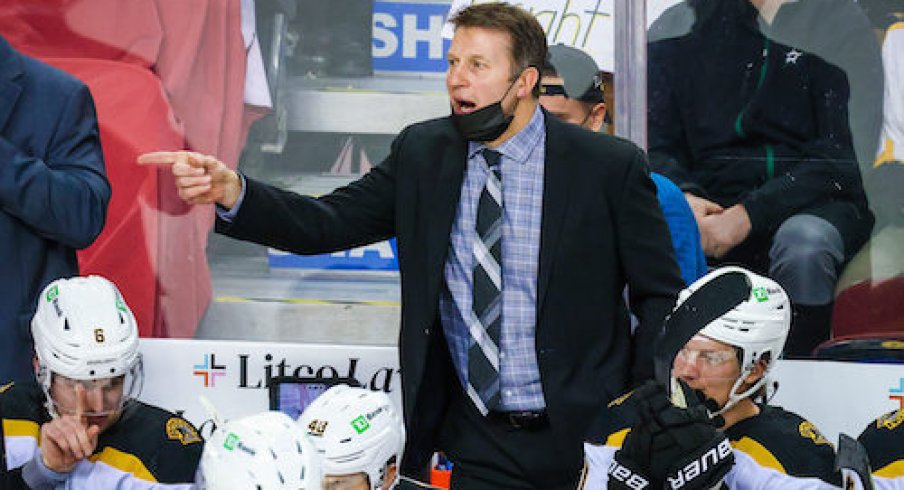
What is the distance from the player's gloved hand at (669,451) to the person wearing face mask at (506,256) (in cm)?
62

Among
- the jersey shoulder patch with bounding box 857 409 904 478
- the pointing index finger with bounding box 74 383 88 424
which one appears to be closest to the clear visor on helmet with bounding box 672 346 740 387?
the jersey shoulder patch with bounding box 857 409 904 478

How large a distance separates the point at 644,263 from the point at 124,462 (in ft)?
5.04

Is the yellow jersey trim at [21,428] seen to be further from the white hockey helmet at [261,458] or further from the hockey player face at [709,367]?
the hockey player face at [709,367]

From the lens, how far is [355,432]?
415 centimetres

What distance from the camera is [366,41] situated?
6.09m

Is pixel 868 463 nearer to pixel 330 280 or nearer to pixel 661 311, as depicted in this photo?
pixel 661 311

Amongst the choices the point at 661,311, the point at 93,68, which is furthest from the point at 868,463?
the point at 93,68

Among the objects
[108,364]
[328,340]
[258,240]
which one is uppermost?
[258,240]

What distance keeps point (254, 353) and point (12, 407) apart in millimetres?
929

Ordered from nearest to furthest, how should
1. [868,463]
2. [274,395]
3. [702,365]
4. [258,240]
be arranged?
[868,463]
[702,365]
[258,240]
[274,395]

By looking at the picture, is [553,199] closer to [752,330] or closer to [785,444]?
[752,330]

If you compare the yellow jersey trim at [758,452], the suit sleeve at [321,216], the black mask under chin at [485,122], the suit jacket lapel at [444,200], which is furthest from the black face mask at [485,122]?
the yellow jersey trim at [758,452]

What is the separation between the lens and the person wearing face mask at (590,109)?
531 centimetres

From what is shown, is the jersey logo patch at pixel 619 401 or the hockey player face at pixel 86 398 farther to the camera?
the hockey player face at pixel 86 398
